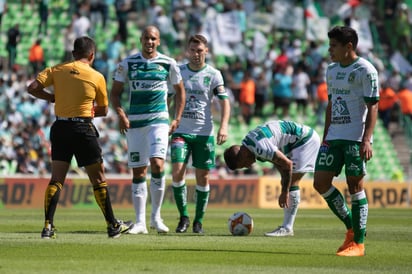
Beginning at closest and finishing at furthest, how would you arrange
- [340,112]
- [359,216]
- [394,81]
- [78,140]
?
[359,216] → [340,112] → [78,140] → [394,81]

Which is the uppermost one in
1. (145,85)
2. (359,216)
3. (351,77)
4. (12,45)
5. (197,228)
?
(12,45)

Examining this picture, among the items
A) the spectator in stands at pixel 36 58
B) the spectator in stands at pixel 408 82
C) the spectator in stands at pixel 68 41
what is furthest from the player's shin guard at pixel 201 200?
the spectator in stands at pixel 408 82

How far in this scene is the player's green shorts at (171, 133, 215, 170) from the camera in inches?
614

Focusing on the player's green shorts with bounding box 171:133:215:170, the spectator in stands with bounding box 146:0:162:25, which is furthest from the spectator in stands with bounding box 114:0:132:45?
the player's green shorts with bounding box 171:133:215:170

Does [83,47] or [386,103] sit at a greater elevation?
[83,47]

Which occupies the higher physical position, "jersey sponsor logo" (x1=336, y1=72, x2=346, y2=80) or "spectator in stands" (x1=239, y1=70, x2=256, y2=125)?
"jersey sponsor logo" (x1=336, y1=72, x2=346, y2=80)

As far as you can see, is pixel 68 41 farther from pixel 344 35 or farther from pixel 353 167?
pixel 353 167

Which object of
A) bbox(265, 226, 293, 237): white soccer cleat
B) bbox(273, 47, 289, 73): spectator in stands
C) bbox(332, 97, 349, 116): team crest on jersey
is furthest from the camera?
bbox(273, 47, 289, 73): spectator in stands

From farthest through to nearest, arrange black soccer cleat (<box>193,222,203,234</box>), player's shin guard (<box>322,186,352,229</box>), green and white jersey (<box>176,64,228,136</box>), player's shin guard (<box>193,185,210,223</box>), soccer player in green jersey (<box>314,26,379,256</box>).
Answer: green and white jersey (<box>176,64,228,136</box>) → player's shin guard (<box>193,185,210,223</box>) → black soccer cleat (<box>193,222,203,234</box>) → player's shin guard (<box>322,186,352,229</box>) → soccer player in green jersey (<box>314,26,379,256</box>)

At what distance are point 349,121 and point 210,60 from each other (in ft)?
75.1

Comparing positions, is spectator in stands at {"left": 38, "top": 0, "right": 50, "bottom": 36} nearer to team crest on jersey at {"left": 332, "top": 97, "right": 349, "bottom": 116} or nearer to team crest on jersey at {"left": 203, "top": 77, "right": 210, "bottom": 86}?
team crest on jersey at {"left": 203, "top": 77, "right": 210, "bottom": 86}

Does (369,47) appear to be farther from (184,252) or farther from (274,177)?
(184,252)

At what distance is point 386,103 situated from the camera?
114 feet

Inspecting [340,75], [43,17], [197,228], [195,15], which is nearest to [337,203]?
[340,75]
